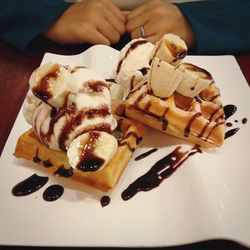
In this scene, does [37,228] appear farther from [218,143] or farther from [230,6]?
[230,6]

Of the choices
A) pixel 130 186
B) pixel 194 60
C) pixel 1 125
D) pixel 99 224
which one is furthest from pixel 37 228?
pixel 194 60

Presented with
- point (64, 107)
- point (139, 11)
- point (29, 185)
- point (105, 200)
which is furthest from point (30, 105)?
point (139, 11)

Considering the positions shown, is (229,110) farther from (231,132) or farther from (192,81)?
(192,81)

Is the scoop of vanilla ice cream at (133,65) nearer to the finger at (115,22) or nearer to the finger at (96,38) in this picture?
the finger at (96,38)

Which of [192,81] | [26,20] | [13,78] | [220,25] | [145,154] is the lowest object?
[13,78]

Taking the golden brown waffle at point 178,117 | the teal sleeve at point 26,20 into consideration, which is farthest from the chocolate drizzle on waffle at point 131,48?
the teal sleeve at point 26,20

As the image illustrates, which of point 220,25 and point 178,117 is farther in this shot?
point 220,25
